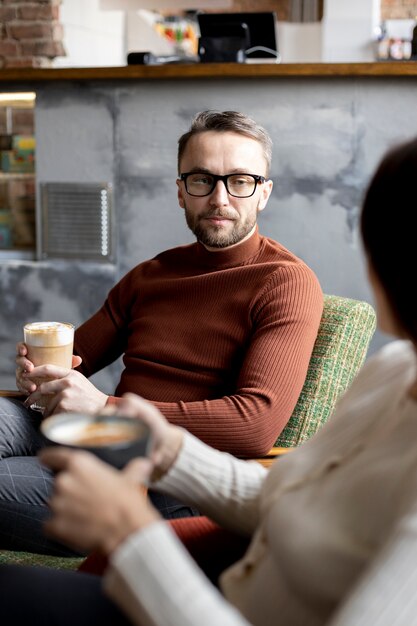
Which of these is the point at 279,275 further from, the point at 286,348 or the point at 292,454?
the point at 292,454

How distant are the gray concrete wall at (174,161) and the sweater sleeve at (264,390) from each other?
5.23 feet

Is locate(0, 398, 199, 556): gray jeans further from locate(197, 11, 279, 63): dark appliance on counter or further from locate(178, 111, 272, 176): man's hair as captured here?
locate(197, 11, 279, 63): dark appliance on counter

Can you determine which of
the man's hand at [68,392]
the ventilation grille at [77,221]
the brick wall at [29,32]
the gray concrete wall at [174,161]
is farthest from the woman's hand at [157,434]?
the brick wall at [29,32]

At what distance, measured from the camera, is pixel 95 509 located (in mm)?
905

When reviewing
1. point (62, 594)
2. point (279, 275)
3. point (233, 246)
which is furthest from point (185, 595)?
point (233, 246)

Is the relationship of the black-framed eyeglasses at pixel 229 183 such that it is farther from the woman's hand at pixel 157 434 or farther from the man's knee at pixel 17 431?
the woman's hand at pixel 157 434

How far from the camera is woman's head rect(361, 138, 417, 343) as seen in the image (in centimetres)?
97

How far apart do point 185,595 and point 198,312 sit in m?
1.31

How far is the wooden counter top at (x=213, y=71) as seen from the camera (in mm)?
3506

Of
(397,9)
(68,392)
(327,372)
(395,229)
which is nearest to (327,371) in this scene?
(327,372)

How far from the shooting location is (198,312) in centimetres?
216

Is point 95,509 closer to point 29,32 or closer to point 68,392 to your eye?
point 68,392

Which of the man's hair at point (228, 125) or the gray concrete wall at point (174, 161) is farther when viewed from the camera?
the gray concrete wall at point (174, 161)

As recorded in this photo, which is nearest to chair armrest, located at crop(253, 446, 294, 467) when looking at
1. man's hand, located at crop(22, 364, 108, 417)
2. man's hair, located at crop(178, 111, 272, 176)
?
man's hand, located at crop(22, 364, 108, 417)
